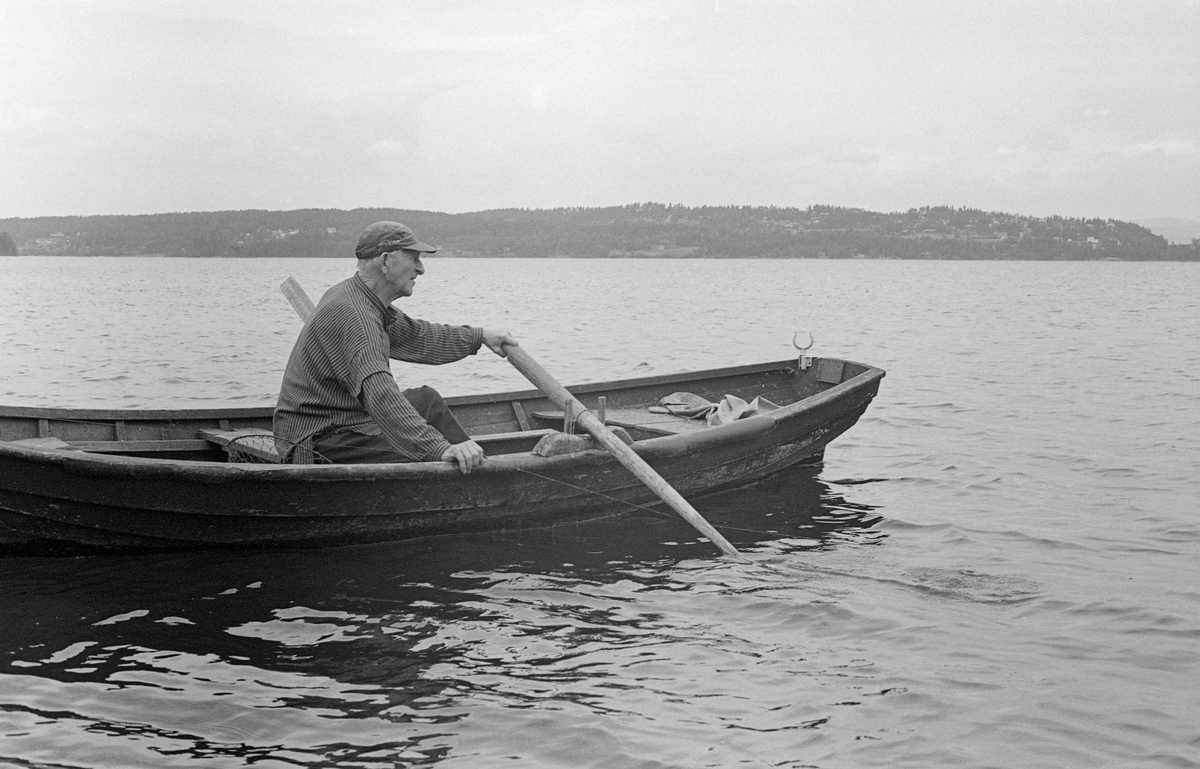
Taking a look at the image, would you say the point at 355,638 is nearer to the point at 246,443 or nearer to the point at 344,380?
the point at 344,380

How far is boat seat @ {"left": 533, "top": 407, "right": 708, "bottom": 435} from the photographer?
393 inches

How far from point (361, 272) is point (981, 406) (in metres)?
12.4

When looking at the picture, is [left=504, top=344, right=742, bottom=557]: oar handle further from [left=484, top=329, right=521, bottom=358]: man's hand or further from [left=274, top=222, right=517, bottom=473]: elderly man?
[left=274, top=222, right=517, bottom=473]: elderly man

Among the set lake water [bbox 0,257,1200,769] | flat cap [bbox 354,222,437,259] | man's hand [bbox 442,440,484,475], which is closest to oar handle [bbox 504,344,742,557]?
lake water [bbox 0,257,1200,769]

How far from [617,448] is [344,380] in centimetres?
194

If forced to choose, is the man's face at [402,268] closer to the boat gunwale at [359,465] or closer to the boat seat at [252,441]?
the boat gunwale at [359,465]

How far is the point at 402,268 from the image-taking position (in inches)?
285

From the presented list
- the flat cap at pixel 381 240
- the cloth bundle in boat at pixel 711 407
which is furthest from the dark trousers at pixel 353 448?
the cloth bundle in boat at pixel 711 407

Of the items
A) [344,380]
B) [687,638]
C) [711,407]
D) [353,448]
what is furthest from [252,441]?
[711,407]

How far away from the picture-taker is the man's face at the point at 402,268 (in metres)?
7.20

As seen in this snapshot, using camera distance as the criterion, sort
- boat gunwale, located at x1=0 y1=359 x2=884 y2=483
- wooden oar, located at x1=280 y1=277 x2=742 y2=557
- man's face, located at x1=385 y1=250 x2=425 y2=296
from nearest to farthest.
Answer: boat gunwale, located at x1=0 y1=359 x2=884 y2=483, man's face, located at x1=385 y1=250 x2=425 y2=296, wooden oar, located at x1=280 y1=277 x2=742 y2=557

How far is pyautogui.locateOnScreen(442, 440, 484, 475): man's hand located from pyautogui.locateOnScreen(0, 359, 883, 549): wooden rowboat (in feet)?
0.23

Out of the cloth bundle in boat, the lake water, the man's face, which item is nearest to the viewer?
the lake water

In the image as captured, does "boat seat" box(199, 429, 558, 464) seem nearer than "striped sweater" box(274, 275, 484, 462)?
No
